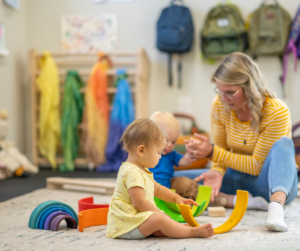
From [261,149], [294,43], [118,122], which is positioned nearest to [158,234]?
[261,149]

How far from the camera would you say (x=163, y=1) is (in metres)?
3.24

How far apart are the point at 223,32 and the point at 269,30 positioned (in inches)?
14.7

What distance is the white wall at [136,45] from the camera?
3090 mm

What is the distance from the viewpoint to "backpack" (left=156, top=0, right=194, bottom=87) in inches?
119

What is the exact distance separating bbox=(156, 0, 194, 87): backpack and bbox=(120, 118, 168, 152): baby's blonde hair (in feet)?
6.79

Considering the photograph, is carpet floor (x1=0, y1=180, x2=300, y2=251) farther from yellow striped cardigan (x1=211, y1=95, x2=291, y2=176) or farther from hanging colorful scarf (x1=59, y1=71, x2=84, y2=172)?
hanging colorful scarf (x1=59, y1=71, x2=84, y2=172)

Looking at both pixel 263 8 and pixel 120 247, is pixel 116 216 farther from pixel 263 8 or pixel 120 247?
pixel 263 8

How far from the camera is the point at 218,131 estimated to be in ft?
5.52

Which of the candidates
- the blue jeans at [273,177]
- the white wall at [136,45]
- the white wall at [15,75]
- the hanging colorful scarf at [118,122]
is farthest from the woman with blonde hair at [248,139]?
the white wall at [15,75]

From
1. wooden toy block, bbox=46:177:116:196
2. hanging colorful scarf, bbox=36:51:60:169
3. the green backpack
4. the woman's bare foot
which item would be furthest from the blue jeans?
hanging colorful scarf, bbox=36:51:60:169

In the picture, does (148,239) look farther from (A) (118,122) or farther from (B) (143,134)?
(A) (118,122)

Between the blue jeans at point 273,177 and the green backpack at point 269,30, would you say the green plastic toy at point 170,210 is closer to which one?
the blue jeans at point 273,177

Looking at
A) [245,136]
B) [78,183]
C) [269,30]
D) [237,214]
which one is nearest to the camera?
[237,214]

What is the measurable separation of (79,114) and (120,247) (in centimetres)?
219
